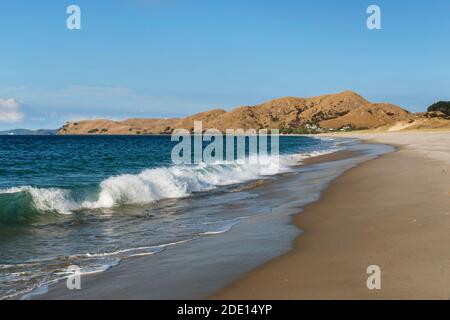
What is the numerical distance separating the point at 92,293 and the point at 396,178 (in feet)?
46.9

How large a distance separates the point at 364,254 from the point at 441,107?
504 ft

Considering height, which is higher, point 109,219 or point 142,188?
point 142,188

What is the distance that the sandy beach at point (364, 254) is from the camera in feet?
18.3

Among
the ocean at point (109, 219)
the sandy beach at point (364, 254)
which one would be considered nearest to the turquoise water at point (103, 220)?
the ocean at point (109, 219)

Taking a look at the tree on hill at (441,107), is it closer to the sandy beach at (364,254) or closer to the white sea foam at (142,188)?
the white sea foam at (142,188)

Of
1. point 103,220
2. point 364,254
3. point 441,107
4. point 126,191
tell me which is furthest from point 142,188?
point 441,107

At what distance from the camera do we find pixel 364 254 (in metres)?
7.18

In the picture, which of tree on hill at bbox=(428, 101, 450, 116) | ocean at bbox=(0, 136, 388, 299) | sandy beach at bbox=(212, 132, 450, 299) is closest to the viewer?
sandy beach at bbox=(212, 132, 450, 299)

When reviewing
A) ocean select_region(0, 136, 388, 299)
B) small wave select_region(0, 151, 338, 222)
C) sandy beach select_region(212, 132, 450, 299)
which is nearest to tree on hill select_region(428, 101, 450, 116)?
small wave select_region(0, 151, 338, 222)

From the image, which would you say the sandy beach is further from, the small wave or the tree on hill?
the tree on hill

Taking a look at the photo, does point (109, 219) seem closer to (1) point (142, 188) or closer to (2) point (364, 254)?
(1) point (142, 188)

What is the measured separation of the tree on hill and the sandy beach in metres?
140

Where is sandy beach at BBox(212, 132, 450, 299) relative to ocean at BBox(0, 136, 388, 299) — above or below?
above

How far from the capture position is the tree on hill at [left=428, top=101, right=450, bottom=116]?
140938mm
